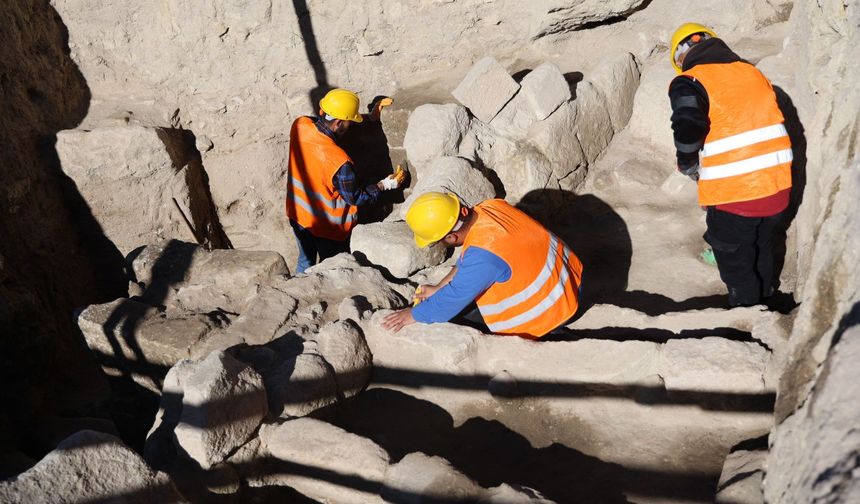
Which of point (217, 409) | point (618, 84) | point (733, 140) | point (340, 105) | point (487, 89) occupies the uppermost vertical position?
point (340, 105)

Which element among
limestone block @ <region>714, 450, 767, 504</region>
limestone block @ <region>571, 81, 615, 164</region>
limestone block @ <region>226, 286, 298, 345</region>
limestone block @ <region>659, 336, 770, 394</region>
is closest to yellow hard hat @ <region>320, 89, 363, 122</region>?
limestone block @ <region>226, 286, 298, 345</region>

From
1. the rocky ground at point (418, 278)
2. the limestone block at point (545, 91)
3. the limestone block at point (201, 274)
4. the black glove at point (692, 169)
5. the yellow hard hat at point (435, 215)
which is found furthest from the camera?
the limestone block at point (545, 91)

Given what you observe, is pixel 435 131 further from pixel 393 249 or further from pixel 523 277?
pixel 523 277

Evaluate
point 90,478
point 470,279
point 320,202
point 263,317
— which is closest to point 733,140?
point 470,279

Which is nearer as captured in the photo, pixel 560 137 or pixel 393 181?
pixel 560 137

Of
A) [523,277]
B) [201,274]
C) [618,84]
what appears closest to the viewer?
[523,277]

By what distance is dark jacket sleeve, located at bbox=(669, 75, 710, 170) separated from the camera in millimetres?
3834

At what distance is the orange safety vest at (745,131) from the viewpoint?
12.5 ft

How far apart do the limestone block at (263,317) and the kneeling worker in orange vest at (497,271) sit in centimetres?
81

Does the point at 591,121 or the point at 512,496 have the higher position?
the point at 591,121

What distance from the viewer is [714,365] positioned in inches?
126

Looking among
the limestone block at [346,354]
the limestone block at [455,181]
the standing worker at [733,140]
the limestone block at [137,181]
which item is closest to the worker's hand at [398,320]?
the limestone block at [346,354]

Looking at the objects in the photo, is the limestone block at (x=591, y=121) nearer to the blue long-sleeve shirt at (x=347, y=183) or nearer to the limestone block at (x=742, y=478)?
the blue long-sleeve shirt at (x=347, y=183)

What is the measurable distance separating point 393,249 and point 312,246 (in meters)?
1.48
